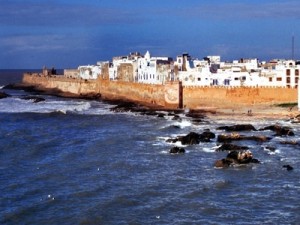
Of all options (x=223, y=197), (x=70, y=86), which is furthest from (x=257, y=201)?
(x=70, y=86)

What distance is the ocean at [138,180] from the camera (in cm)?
2053

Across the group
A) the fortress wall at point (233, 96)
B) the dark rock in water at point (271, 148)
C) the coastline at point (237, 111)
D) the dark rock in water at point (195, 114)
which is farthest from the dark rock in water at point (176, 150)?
the fortress wall at point (233, 96)

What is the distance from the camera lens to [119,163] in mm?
29156

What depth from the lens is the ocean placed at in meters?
20.5

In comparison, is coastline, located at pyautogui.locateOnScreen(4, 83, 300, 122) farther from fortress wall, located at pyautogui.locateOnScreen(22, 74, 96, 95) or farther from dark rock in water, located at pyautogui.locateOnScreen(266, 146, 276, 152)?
fortress wall, located at pyautogui.locateOnScreen(22, 74, 96, 95)

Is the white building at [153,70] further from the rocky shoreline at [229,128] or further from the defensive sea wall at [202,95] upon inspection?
the rocky shoreline at [229,128]

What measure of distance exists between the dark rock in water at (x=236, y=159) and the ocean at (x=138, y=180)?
0.51 metres

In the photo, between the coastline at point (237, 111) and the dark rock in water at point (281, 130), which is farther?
the coastline at point (237, 111)

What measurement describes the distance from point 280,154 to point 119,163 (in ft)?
29.1

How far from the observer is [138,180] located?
83.7ft

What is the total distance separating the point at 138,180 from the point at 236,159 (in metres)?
5.78

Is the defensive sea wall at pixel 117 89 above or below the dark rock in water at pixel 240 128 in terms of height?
above

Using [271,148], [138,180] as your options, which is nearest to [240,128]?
[271,148]

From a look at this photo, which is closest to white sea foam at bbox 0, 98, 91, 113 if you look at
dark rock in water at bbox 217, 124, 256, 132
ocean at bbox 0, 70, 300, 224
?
ocean at bbox 0, 70, 300, 224
